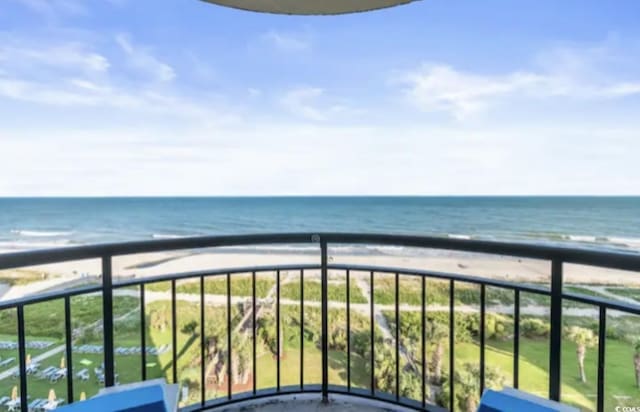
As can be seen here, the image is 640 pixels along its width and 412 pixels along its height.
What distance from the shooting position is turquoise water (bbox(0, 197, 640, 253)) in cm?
1689

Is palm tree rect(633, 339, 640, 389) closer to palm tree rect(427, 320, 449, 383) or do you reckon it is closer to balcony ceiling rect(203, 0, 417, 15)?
palm tree rect(427, 320, 449, 383)

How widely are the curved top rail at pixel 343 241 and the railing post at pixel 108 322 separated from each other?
A: 0.11m

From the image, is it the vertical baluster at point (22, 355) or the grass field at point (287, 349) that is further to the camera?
the grass field at point (287, 349)

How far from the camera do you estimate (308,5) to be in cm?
97

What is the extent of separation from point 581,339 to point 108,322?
29.0ft

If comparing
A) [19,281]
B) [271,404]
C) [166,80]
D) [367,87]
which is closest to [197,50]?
[166,80]

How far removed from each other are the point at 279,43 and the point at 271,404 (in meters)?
12.3

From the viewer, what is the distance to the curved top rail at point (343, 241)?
1062mm

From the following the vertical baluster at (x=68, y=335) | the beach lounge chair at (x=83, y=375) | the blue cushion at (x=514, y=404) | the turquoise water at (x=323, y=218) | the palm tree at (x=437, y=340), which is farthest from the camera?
the turquoise water at (x=323, y=218)

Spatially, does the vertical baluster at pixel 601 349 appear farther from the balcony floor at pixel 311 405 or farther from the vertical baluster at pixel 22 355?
the vertical baluster at pixel 22 355

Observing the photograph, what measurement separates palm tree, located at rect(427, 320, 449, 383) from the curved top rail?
6.87 metres

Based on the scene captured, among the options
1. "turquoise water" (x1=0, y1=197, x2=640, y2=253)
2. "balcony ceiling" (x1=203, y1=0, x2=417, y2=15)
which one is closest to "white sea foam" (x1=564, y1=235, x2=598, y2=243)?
"turquoise water" (x1=0, y1=197, x2=640, y2=253)

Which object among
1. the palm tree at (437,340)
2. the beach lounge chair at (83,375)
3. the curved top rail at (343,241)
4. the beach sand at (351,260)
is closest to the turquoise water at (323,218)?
the beach sand at (351,260)

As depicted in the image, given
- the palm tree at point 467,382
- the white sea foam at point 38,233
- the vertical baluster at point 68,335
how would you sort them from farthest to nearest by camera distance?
the white sea foam at point 38,233
the palm tree at point 467,382
the vertical baluster at point 68,335
